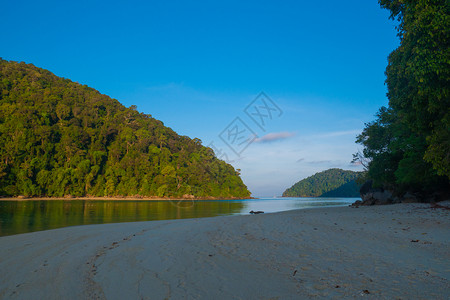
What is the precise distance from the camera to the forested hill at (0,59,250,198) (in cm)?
7738

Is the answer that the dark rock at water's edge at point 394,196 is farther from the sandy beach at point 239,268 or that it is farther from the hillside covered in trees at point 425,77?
the sandy beach at point 239,268

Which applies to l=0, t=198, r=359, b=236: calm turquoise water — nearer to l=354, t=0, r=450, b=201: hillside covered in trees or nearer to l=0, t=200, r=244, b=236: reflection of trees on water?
l=0, t=200, r=244, b=236: reflection of trees on water

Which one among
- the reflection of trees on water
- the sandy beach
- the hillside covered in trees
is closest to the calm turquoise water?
the reflection of trees on water

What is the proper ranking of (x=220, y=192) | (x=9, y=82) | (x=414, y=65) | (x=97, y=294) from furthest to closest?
(x=220, y=192) < (x=9, y=82) < (x=414, y=65) < (x=97, y=294)

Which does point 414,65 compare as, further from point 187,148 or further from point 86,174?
point 187,148

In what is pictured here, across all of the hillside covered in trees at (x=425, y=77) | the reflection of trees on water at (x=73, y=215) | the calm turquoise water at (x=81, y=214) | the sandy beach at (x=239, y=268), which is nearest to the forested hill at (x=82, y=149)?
the calm turquoise water at (x=81, y=214)

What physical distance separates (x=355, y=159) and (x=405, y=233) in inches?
963

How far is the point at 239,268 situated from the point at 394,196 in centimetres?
2770

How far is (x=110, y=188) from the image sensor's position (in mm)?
89375

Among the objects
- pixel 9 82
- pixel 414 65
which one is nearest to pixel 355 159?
→ pixel 414 65

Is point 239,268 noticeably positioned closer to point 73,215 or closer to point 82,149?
point 73,215

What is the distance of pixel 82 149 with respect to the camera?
94.2m

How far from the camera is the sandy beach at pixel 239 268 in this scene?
12.8ft

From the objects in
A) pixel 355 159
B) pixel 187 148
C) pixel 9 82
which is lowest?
pixel 355 159
